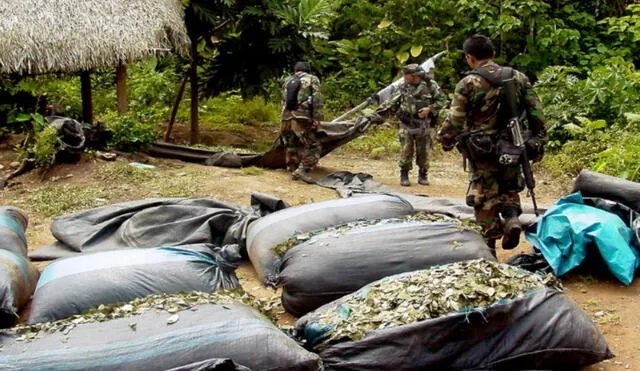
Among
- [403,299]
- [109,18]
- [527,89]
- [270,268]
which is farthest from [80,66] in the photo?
[403,299]

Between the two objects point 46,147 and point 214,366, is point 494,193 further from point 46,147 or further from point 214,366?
point 46,147

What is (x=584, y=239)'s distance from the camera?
4.48 metres

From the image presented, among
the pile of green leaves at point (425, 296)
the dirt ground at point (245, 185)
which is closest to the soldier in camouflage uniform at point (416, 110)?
the dirt ground at point (245, 185)

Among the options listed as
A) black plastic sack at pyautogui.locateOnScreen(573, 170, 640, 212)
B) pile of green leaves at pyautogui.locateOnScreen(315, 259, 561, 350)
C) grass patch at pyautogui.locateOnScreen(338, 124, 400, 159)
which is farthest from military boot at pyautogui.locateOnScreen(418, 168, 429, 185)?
pile of green leaves at pyautogui.locateOnScreen(315, 259, 561, 350)

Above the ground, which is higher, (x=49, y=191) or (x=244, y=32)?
(x=244, y=32)

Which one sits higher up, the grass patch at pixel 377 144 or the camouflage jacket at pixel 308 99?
the camouflage jacket at pixel 308 99

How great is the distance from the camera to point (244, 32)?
10.5 meters

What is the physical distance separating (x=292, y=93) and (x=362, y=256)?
14.3ft

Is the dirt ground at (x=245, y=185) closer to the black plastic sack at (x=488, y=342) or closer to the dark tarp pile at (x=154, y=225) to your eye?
the dark tarp pile at (x=154, y=225)

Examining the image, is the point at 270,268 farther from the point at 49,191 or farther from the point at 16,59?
the point at 16,59

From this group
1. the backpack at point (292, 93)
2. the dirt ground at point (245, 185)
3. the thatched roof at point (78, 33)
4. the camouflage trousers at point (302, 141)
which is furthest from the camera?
the thatched roof at point (78, 33)

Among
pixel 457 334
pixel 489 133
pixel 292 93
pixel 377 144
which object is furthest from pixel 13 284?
pixel 377 144

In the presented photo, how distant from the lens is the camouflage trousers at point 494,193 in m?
4.80

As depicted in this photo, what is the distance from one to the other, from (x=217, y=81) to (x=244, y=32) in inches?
32.6
